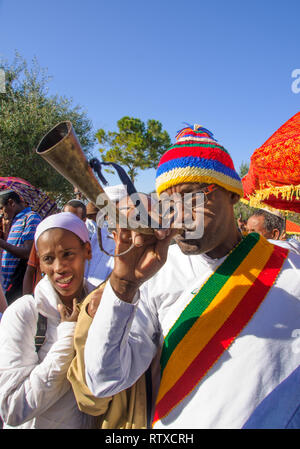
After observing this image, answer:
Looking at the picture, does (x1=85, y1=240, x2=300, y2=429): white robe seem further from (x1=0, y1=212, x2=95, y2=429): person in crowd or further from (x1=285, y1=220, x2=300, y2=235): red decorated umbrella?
(x1=285, y1=220, x2=300, y2=235): red decorated umbrella

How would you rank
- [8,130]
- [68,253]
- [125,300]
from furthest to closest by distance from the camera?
[8,130] → [68,253] → [125,300]

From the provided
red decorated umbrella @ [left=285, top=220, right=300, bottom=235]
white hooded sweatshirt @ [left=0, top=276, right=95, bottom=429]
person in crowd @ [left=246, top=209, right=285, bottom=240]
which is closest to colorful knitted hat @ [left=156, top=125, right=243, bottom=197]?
white hooded sweatshirt @ [left=0, top=276, right=95, bottom=429]

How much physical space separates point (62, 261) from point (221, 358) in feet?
3.60

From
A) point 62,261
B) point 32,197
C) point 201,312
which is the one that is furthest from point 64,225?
point 32,197

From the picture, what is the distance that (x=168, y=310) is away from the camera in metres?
1.75

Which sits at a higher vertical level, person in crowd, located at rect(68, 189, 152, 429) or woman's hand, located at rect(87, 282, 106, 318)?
woman's hand, located at rect(87, 282, 106, 318)

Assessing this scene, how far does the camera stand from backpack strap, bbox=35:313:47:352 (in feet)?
6.17

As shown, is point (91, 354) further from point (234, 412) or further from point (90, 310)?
point (234, 412)

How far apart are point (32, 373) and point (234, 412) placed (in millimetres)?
974

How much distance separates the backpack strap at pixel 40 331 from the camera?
1.88m

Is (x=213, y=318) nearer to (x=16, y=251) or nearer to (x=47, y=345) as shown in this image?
(x=47, y=345)

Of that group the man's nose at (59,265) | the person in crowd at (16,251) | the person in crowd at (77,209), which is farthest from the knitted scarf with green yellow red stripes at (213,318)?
the person in crowd at (16,251)

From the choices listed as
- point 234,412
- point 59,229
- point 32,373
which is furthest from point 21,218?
point 234,412

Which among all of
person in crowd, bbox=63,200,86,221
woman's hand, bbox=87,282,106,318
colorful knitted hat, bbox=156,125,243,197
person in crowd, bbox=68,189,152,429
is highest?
colorful knitted hat, bbox=156,125,243,197
